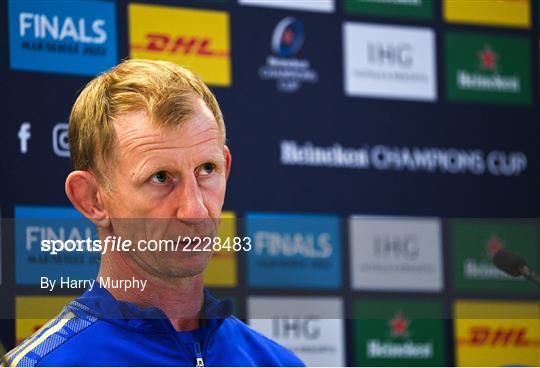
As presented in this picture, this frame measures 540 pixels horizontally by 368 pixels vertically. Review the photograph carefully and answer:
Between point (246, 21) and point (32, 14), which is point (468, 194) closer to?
point (246, 21)

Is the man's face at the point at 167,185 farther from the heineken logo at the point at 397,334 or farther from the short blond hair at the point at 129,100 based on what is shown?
the heineken logo at the point at 397,334

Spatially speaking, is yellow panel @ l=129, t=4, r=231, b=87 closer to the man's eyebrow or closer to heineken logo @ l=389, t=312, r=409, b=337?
heineken logo @ l=389, t=312, r=409, b=337

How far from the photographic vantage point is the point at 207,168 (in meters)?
2.06

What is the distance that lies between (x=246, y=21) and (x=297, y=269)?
78 centimetres

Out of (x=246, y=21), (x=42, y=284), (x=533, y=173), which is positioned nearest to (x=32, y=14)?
(x=246, y=21)

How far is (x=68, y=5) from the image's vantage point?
314 centimetres

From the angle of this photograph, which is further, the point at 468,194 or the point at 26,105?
the point at 468,194

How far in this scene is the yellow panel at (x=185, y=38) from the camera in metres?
3.24

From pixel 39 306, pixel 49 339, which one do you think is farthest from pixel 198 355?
pixel 39 306

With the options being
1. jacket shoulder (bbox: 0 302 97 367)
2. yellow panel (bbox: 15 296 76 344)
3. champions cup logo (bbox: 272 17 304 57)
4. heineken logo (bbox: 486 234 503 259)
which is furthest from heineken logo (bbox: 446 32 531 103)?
jacket shoulder (bbox: 0 302 97 367)

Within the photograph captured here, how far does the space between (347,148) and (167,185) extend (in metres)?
1.64

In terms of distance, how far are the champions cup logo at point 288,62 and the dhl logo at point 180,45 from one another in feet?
0.56

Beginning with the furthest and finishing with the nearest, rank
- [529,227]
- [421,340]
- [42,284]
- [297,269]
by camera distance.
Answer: [529,227]
[421,340]
[297,269]
[42,284]

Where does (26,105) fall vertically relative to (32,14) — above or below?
below
